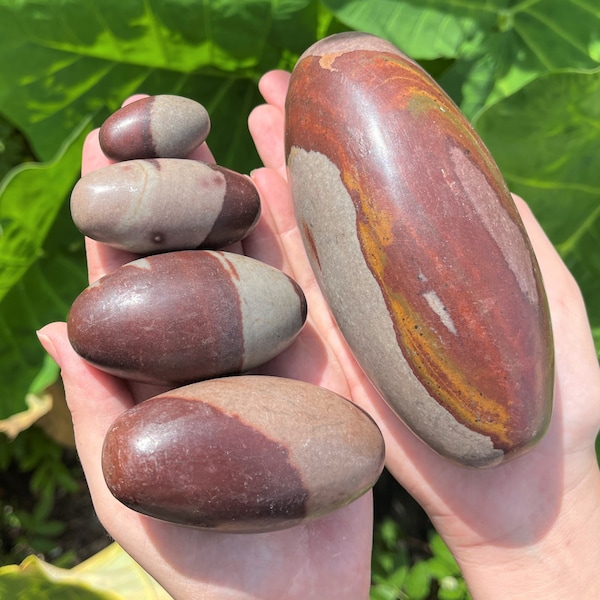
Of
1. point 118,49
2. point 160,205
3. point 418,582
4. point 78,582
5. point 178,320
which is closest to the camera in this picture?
point 178,320

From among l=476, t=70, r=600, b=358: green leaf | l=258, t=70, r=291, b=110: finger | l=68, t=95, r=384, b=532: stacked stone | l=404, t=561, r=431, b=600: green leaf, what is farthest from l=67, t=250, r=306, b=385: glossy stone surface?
l=404, t=561, r=431, b=600: green leaf

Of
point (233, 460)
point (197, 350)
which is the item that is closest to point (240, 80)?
point (197, 350)

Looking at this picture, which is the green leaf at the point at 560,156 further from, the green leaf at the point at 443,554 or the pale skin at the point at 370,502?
the green leaf at the point at 443,554

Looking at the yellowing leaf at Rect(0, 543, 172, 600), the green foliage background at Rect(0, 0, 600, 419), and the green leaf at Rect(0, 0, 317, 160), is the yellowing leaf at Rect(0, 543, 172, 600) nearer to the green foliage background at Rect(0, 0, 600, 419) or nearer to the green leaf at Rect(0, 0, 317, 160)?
the green foliage background at Rect(0, 0, 600, 419)

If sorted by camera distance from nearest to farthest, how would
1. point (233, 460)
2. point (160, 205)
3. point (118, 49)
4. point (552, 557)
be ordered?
point (233, 460) → point (160, 205) → point (552, 557) → point (118, 49)

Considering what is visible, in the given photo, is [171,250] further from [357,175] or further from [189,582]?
[189,582]

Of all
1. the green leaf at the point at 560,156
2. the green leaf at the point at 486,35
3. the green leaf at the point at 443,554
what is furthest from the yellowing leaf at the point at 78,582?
the green leaf at the point at 486,35

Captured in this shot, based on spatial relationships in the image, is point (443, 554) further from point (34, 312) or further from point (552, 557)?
point (34, 312)
